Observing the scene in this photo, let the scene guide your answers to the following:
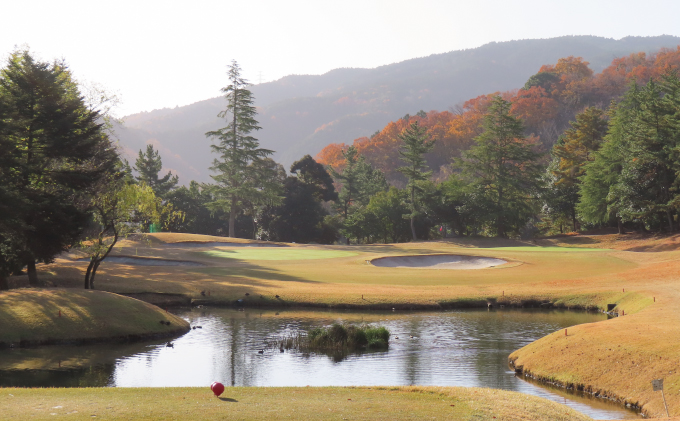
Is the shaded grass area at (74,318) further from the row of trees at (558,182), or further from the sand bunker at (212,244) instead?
the row of trees at (558,182)

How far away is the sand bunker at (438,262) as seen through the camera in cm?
4906

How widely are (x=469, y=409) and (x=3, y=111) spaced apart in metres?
23.4

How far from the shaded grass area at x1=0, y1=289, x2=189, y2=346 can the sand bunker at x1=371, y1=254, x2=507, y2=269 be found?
24741 millimetres

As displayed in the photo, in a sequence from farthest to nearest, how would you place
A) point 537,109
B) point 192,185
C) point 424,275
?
point 537,109, point 192,185, point 424,275

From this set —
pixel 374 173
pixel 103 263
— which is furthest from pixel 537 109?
pixel 103 263

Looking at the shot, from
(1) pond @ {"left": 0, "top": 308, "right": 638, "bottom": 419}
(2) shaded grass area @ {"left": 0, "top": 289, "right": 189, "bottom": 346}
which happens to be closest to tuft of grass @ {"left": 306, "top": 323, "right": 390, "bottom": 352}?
(1) pond @ {"left": 0, "top": 308, "right": 638, "bottom": 419}

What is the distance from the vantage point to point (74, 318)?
2556 cm

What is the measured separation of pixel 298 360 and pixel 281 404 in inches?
360

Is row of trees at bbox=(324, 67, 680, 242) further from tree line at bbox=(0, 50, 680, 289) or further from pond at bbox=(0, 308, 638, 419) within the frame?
pond at bbox=(0, 308, 638, 419)

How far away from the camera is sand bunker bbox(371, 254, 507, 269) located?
161 ft

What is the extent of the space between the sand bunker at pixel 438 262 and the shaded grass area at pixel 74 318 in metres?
24.7

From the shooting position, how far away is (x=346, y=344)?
24156mm

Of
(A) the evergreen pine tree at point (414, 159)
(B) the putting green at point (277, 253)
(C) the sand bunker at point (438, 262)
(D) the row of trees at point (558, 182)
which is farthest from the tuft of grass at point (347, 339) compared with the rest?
(A) the evergreen pine tree at point (414, 159)

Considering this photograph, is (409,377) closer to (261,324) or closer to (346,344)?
(346,344)
